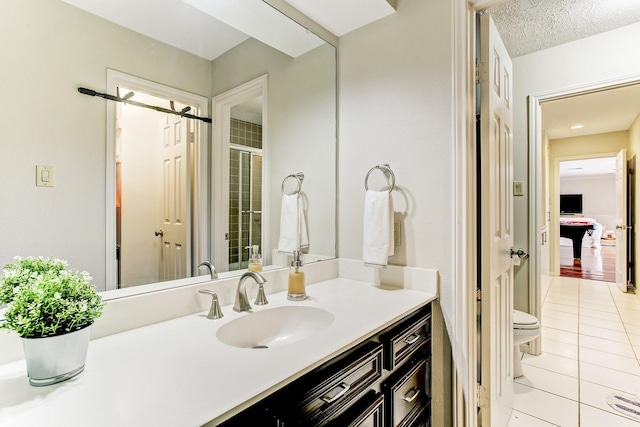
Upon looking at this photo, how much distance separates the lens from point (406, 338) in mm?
1148

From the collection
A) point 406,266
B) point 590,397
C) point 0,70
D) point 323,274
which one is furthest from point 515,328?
point 0,70

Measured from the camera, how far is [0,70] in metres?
0.82

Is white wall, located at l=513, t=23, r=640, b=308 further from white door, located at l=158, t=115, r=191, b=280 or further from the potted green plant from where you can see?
the potted green plant

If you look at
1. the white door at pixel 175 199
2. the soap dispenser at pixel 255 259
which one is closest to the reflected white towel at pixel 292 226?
the soap dispenser at pixel 255 259

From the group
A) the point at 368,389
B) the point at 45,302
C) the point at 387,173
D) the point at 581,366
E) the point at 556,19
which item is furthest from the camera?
the point at 581,366

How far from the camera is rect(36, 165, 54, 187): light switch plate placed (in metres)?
0.88

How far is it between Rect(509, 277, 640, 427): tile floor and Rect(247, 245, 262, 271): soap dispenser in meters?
1.62

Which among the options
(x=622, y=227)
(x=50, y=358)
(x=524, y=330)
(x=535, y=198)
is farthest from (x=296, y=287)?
(x=622, y=227)

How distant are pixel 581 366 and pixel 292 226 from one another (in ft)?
7.80

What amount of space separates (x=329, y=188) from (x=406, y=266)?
0.59m

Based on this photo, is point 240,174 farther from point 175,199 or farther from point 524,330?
point 524,330


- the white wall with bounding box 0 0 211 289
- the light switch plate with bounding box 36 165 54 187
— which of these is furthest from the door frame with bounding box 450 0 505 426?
the light switch plate with bounding box 36 165 54 187

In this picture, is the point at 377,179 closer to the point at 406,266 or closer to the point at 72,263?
the point at 406,266

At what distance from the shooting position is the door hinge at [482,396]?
142 centimetres
